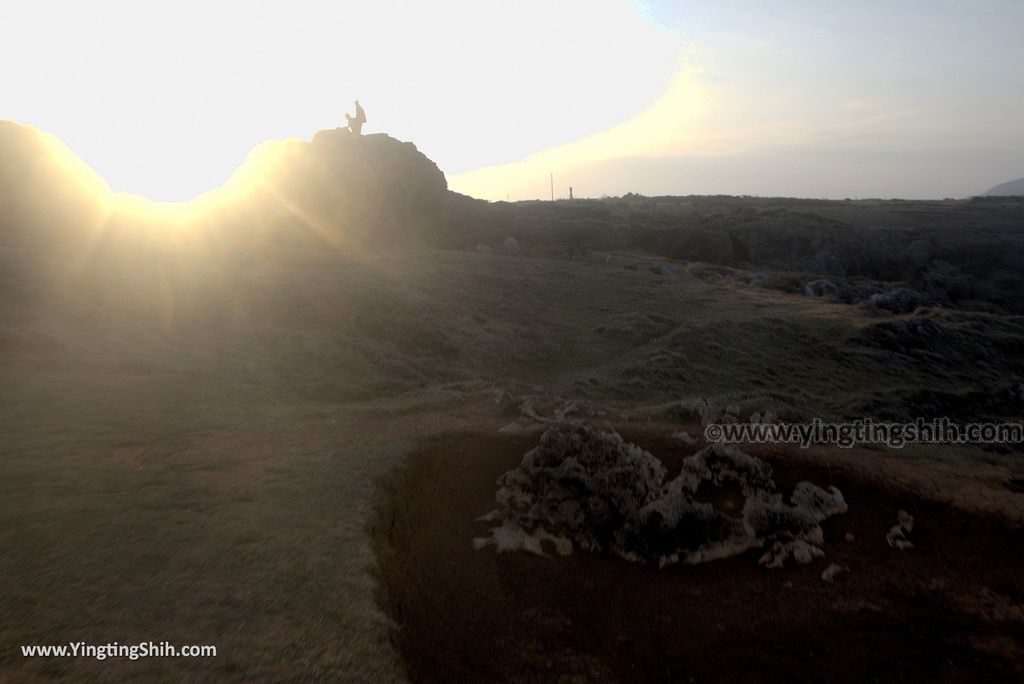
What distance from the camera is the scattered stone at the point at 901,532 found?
38.2 feet

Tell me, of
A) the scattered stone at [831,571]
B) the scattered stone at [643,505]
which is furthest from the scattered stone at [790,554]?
the scattered stone at [831,571]

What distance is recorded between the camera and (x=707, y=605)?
34.2 ft

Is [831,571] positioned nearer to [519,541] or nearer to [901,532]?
[901,532]

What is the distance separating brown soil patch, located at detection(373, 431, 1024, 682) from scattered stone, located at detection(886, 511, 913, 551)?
152 millimetres

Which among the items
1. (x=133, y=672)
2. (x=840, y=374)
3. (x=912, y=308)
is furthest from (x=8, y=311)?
(x=912, y=308)

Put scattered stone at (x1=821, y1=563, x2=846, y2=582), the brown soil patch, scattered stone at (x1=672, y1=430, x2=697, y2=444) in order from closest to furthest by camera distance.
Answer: the brown soil patch, scattered stone at (x1=821, y1=563, x2=846, y2=582), scattered stone at (x1=672, y1=430, x2=697, y2=444)

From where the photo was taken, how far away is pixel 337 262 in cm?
3709

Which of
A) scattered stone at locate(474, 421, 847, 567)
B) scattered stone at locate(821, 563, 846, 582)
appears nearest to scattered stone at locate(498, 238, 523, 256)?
scattered stone at locate(474, 421, 847, 567)

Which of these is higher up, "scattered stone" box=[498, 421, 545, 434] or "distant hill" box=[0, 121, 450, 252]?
"distant hill" box=[0, 121, 450, 252]

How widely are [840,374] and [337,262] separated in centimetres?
2637

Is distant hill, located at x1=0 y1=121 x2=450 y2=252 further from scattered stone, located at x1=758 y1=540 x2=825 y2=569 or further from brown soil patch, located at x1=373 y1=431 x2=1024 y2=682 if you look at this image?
scattered stone, located at x1=758 y1=540 x2=825 y2=569

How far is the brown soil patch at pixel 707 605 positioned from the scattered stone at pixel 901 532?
152 millimetres

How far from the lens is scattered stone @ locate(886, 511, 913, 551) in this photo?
11648 millimetres

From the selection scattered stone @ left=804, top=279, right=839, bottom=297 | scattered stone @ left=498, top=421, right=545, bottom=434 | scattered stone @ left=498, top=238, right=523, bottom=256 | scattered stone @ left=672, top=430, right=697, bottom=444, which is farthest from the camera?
scattered stone @ left=498, top=238, right=523, bottom=256
